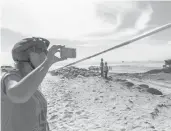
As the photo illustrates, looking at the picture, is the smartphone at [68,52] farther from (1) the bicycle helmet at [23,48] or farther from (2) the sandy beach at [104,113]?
(2) the sandy beach at [104,113]

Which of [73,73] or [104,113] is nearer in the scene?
[104,113]

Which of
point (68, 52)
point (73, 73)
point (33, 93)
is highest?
point (68, 52)

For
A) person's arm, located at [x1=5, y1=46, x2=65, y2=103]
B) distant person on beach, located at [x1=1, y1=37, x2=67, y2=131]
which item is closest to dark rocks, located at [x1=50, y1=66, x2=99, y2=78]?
distant person on beach, located at [x1=1, y1=37, x2=67, y2=131]

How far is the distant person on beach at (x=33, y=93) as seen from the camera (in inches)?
52.9

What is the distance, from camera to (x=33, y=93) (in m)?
1.34

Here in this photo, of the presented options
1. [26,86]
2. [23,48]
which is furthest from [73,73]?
[26,86]

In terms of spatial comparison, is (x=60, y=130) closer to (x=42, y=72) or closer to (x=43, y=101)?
(x=43, y=101)

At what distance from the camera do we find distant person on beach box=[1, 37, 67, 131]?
52.9 inches

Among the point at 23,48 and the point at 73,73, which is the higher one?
the point at 23,48

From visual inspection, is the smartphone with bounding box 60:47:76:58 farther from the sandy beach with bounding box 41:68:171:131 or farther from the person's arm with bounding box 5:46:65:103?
the sandy beach with bounding box 41:68:171:131

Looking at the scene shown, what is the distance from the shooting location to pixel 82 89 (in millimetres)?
9625

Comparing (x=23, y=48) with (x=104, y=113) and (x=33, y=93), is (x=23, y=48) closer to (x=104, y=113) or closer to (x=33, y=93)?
(x=33, y=93)

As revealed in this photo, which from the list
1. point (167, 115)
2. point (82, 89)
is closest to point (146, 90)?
point (82, 89)

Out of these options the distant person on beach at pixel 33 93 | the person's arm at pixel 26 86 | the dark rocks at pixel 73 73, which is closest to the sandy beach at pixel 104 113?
the distant person on beach at pixel 33 93
